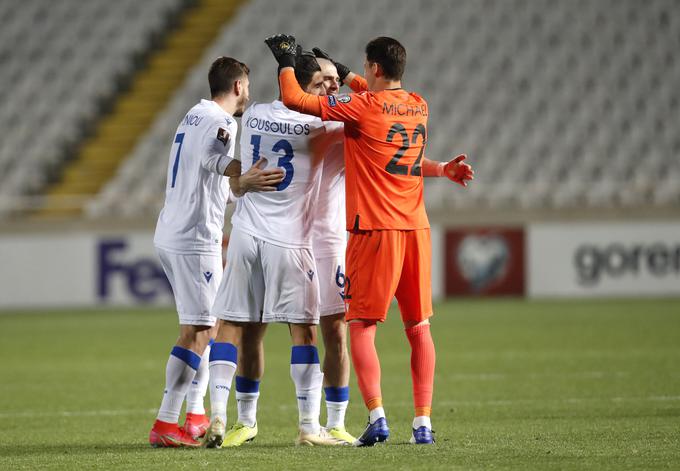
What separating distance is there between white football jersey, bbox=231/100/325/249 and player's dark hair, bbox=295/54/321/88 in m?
0.17

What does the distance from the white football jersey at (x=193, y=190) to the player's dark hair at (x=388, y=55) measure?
917 millimetres

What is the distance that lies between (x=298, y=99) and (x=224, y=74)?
795 millimetres

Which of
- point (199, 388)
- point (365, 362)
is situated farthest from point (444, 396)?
point (365, 362)

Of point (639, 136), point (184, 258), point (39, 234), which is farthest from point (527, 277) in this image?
point (184, 258)

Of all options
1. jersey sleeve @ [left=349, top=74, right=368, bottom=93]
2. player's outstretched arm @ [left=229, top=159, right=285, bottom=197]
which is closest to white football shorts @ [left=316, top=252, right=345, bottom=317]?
player's outstretched arm @ [left=229, top=159, right=285, bottom=197]

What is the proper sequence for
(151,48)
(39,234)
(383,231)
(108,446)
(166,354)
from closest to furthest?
1. (383,231)
2. (108,446)
3. (166,354)
4. (39,234)
5. (151,48)

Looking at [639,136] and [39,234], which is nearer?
[39,234]

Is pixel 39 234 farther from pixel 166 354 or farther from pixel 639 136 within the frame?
pixel 639 136

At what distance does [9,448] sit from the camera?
20.8 feet

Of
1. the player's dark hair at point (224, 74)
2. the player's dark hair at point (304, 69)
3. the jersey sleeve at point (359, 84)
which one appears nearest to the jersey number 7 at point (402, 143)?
the player's dark hair at point (304, 69)

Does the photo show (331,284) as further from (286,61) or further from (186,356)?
(286,61)

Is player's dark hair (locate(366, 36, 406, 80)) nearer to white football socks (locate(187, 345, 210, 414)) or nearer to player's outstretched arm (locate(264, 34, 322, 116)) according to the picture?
player's outstretched arm (locate(264, 34, 322, 116))

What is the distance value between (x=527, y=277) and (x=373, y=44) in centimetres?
1357

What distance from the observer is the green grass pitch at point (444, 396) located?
18.5ft
